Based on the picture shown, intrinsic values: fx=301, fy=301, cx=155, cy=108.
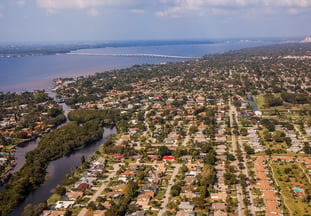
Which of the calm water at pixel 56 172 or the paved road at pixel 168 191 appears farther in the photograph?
the calm water at pixel 56 172

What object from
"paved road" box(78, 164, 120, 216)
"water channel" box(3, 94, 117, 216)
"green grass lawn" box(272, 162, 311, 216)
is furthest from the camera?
"water channel" box(3, 94, 117, 216)

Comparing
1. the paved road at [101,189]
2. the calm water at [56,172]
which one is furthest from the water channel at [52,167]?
the paved road at [101,189]

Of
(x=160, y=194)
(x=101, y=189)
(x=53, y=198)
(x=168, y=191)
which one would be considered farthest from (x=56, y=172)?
(x=168, y=191)

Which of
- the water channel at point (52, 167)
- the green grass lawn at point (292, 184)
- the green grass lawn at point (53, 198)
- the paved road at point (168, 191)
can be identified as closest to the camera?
the green grass lawn at point (292, 184)

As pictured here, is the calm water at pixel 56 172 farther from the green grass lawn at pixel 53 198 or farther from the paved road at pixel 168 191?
the paved road at pixel 168 191

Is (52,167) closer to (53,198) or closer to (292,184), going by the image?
(53,198)

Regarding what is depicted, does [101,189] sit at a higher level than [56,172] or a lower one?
higher

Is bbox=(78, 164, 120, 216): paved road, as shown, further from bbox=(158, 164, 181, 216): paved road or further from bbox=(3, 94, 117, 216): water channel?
bbox=(158, 164, 181, 216): paved road

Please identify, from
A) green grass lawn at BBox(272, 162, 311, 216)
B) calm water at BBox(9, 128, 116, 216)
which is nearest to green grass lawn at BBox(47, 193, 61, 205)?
calm water at BBox(9, 128, 116, 216)

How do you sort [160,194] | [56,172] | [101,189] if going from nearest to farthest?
1. [160,194]
2. [101,189]
3. [56,172]

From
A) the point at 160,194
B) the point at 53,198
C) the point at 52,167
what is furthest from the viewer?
the point at 52,167

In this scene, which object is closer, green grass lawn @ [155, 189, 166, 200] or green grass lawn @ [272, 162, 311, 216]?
green grass lawn @ [272, 162, 311, 216]

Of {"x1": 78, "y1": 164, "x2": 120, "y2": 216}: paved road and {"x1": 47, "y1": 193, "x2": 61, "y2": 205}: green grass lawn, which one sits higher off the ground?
{"x1": 78, "y1": 164, "x2": 120, "y2": 216}: paved road

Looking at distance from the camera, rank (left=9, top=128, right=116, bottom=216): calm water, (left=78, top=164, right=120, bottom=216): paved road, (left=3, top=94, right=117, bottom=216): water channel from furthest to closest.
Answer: (left=3, top=94, right=117, bottom=216): water channel, (left=9, top=128, right=116, bottom=216): calm water, (left=78, top=164, right=120, bottom=216): paved road
